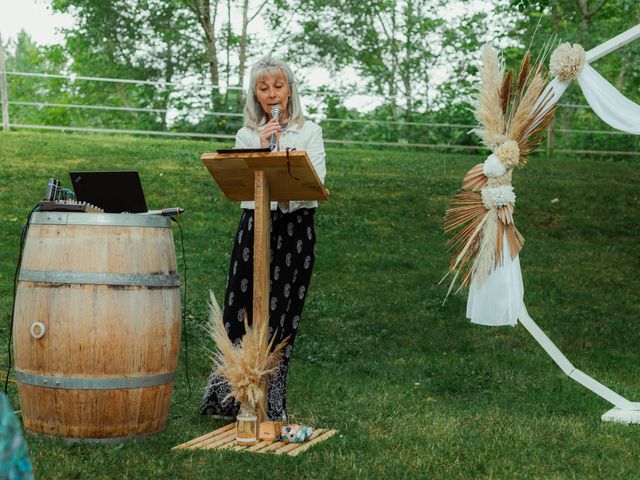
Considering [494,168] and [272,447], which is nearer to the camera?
[272,447]

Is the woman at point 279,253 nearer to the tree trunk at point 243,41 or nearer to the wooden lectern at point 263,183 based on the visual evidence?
the wooden lectern at point 263,183

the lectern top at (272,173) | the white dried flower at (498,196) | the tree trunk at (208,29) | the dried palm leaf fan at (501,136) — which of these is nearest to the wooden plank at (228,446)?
the lectern top at (272,173)

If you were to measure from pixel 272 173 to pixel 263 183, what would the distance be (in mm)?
64

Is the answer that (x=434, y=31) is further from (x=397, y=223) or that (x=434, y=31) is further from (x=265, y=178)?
(x=265, y=178)

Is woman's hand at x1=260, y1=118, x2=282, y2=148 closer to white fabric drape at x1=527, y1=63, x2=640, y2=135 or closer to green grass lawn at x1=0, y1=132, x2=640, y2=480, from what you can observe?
green grass lawn at x1=0, y1=132, x2=640, y2=480

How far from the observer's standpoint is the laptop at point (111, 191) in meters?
4.46

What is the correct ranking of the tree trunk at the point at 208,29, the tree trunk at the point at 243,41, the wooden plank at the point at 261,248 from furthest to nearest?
the tree trunk at the point at 243,41
the tree trunk at the point at 208,29
the wooden plank at the point at 261,248

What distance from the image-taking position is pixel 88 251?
412 centimetres

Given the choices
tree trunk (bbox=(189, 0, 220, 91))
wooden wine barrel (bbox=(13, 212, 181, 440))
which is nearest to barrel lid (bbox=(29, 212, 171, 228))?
wooden wine barrel (bbox=(13, 212, 181, 440))

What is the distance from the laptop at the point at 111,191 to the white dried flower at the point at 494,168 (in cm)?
188

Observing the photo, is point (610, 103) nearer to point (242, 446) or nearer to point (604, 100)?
point (604, 100)

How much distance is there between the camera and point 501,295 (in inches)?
196

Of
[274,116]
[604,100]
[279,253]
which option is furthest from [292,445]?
[604,100]

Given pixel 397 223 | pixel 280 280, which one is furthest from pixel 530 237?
pixel 280 280
